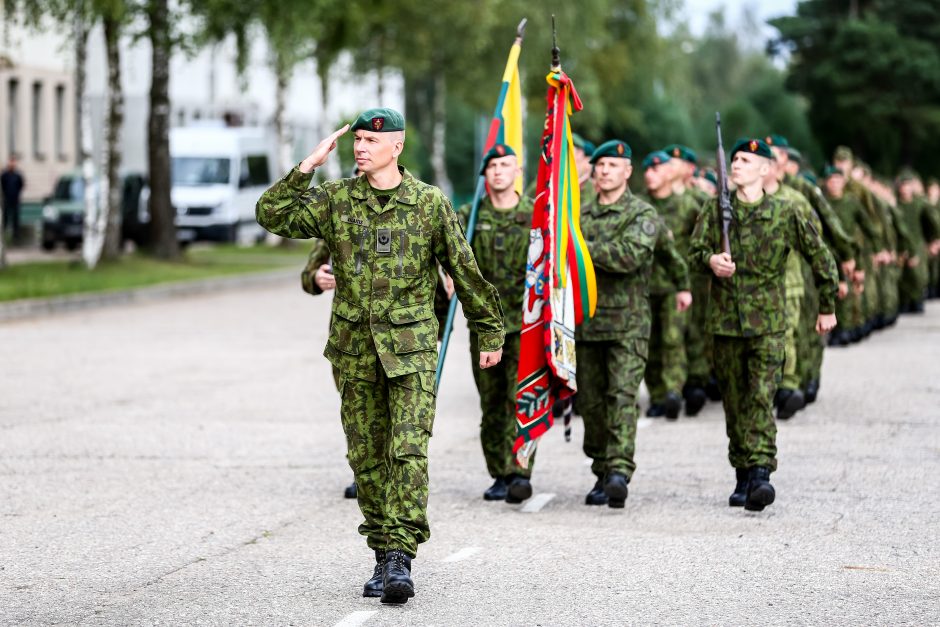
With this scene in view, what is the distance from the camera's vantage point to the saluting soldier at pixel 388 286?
723cm

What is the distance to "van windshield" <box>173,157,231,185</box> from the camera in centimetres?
4119

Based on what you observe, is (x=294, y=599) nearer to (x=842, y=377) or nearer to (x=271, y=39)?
(x=842, y=377)

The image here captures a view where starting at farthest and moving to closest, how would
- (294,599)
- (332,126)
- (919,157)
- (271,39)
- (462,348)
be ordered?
(919,157), (332,126), (271,39), (462,348), (294,599)

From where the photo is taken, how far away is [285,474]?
1088 centimetres

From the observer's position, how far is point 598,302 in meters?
9.99

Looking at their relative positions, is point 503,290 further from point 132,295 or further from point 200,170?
point 200,170

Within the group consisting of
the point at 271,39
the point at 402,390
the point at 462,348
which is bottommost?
the point at 462,348

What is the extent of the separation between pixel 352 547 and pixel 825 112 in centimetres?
5619

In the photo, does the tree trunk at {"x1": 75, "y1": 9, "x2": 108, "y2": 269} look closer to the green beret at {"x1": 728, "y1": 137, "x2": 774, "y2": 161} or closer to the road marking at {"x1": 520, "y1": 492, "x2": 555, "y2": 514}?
the road marking at {"x1": 520, "y1": 492, "x2": 555, "y2": 514}

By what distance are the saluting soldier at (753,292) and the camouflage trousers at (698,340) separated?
4448 mm

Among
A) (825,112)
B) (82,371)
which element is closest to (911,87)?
(825,112)

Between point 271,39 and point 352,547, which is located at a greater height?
point 271,39

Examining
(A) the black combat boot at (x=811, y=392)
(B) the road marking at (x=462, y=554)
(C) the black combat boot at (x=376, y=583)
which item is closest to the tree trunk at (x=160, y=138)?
(A) the black combat boot at (x=811, y=392)

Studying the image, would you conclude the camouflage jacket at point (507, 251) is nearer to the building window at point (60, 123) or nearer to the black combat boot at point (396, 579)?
the black combat boot at point (396, 579)
